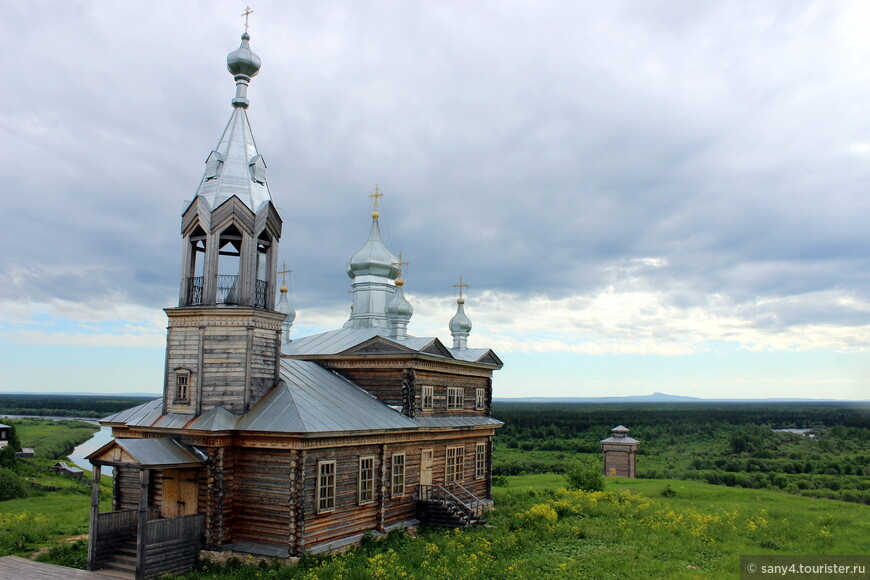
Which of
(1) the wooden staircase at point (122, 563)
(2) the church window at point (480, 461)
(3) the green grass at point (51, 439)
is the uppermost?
(2) the church window at point (480, 461)

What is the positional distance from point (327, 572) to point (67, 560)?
7.46 metres

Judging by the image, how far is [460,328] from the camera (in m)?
34.8

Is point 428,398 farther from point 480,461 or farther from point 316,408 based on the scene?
point 316,408

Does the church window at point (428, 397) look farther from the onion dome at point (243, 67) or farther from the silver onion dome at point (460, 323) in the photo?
the onion dome at point (243, 67)

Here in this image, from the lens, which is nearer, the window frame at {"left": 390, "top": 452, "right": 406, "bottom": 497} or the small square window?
the window frame at {"left": 390, "top": 452, "right": 406, "bottom": 497}

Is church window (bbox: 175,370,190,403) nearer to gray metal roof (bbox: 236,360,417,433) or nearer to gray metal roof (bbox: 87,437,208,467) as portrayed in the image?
gray metal roof (bbox: 87,437,208,467)

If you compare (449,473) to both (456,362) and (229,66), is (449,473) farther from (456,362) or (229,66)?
(229,66)

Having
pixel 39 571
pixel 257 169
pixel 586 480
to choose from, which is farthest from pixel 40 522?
pixel 586 480

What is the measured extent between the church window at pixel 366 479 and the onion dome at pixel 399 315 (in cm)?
807

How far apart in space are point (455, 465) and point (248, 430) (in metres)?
10.8

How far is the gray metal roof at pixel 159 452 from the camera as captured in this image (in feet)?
56.1

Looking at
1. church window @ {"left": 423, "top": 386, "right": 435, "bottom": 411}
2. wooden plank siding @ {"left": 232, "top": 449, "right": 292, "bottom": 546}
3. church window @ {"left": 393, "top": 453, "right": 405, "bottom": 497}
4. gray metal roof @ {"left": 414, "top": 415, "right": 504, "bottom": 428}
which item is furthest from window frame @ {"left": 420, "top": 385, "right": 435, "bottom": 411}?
wooden plank siding @ {"left": 232, "top": 449, "right": 292, "bottom": 546}

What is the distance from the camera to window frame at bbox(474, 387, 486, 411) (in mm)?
30250

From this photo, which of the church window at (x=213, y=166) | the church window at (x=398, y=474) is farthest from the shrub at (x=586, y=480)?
the church window at (x=213, y=166)
